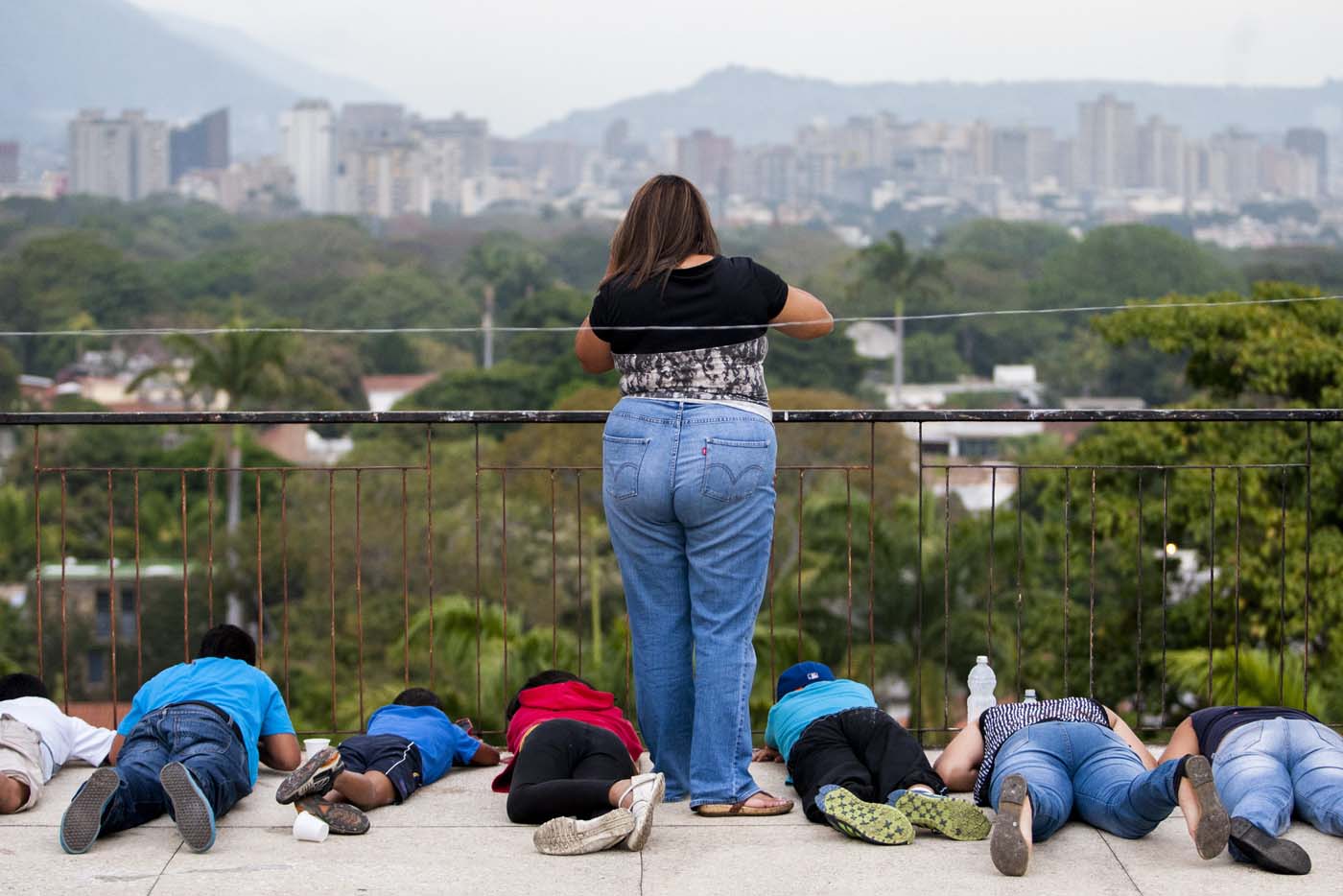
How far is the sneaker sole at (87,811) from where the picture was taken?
348 cm

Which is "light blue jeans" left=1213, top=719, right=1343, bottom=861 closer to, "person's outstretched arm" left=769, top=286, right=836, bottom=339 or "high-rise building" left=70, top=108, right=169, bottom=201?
"person's outstretched arm" left=769, top=286, right=836, bottom=339

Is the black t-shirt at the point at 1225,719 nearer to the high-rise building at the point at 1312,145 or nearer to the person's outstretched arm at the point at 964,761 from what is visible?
the person's outstretched arm at the point at 964,761

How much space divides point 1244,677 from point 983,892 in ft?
15.5

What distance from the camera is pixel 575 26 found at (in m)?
159

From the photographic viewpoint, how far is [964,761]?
4.01m

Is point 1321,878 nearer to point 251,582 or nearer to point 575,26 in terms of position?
point 251,582

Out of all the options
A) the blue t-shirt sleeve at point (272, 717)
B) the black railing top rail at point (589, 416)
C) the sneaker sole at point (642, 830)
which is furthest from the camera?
the black railing top rail at point (589, 416)

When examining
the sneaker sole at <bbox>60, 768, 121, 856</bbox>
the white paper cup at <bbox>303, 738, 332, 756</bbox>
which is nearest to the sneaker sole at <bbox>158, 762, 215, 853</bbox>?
the sneaker sole at <bbox>60, 768, 121, 856</bbox>

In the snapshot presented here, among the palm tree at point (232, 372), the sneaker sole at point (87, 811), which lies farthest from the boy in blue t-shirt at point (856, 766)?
the palm tree at point (232, 372)

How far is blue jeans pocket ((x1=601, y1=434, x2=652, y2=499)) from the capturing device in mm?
3717

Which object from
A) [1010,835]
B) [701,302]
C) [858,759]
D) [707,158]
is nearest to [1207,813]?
[1010,835]

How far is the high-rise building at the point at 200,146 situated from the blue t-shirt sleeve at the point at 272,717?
15369 cm

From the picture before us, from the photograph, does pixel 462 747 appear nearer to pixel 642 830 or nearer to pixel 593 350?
pixel 642 830

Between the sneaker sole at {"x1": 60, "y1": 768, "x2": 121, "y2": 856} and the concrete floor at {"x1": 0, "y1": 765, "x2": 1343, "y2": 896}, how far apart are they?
0.15 feet
